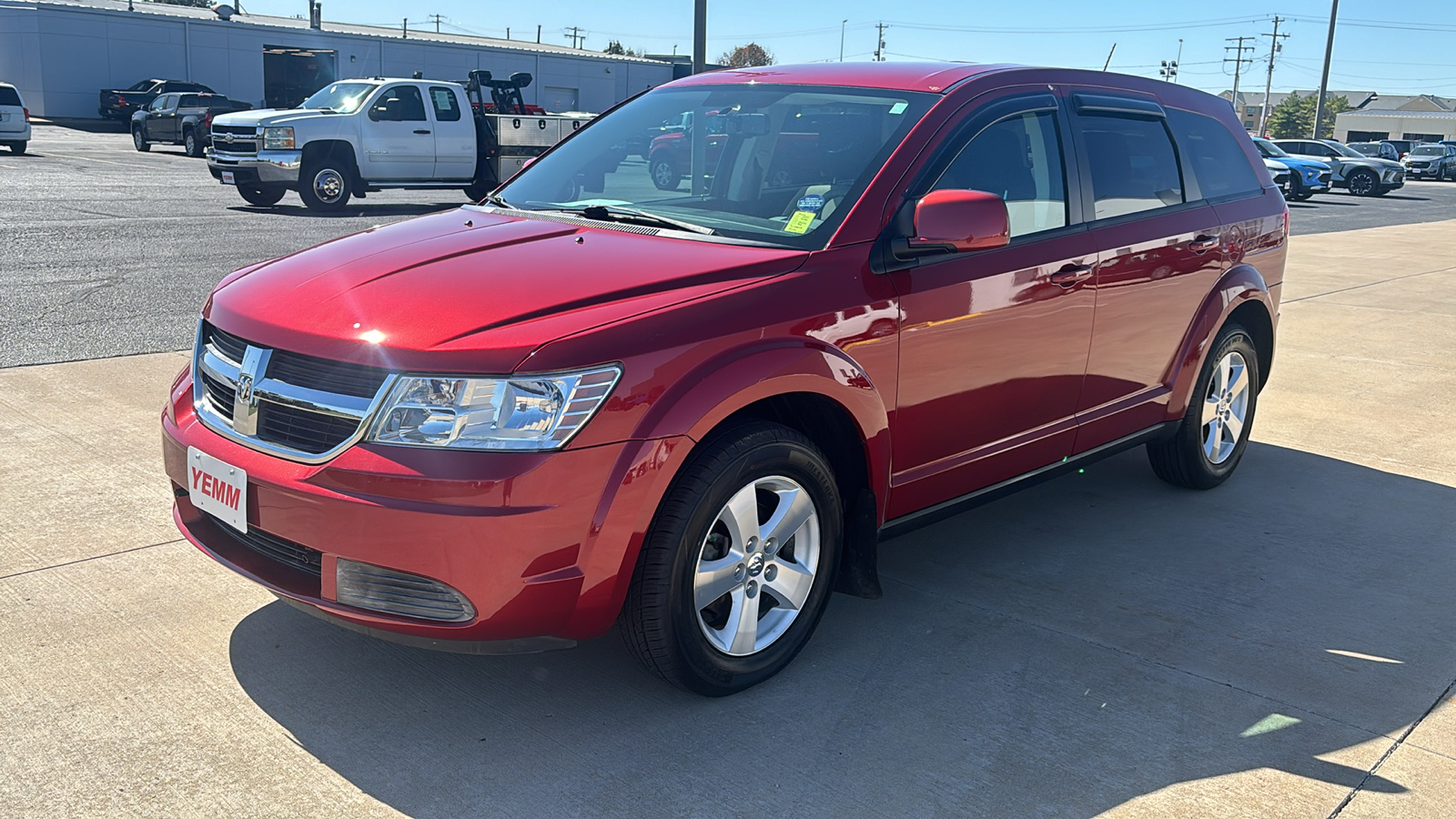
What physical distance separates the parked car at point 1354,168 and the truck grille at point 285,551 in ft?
122

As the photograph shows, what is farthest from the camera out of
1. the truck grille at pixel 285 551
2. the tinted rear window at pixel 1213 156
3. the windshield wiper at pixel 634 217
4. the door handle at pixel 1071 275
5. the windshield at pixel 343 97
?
the windshield at pixel 343 97

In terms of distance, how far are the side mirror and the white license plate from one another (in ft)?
6.49

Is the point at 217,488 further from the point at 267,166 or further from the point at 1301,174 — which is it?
the point at 1301,174

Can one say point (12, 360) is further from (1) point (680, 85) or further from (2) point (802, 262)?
(2) point (802, 262)

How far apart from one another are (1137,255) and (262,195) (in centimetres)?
1509

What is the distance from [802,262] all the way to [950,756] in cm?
142

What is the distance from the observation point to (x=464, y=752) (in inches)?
120

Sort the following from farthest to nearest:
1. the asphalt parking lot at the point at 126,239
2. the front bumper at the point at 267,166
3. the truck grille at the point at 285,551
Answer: the front bumper at the point at 267,166
the asphalt parking lot at the point at 126,239
the truck grille at the point at 285,551

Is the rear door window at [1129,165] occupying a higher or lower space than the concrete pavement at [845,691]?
higher

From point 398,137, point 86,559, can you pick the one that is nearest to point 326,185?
point 398,137

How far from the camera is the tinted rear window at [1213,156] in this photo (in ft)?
17.2

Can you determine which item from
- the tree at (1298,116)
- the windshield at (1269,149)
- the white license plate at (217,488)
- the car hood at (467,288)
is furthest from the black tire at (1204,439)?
the tree at (1298,116)

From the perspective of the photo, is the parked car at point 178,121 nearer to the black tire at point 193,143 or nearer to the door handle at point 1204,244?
the black tire at point 193,143

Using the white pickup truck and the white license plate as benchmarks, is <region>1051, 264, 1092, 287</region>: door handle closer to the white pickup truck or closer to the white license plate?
the white license plate
